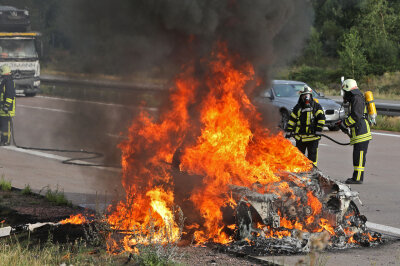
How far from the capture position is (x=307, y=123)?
36.1 ft

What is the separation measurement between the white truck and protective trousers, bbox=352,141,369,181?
19510mm

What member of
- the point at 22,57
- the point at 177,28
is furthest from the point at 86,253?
the point at 22,57

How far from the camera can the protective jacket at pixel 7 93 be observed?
48.8 feet

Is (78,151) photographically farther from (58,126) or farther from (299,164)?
(299,164)

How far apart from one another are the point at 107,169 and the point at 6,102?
5270 millimetres

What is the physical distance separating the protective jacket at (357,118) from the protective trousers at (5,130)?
26.5 ft

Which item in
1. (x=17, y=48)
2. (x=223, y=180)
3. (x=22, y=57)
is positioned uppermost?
(x=17, y=48)

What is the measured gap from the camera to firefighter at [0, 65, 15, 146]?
48.8 ft

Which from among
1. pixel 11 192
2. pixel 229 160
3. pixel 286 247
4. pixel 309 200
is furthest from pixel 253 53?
pixel 11 192

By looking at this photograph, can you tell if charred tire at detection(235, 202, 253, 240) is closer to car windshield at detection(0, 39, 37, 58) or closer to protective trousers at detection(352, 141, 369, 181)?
protective trousers at detection(352, 141, 369, 181)

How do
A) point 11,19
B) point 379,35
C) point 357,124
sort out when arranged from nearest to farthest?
point 357,124
point 11,19
point 379,35

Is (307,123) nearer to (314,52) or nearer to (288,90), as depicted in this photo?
(288,90)

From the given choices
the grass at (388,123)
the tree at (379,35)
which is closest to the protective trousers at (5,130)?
the grass at (388,123)

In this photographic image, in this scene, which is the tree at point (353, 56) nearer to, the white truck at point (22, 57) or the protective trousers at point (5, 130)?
the white truck at point (22, 57)
